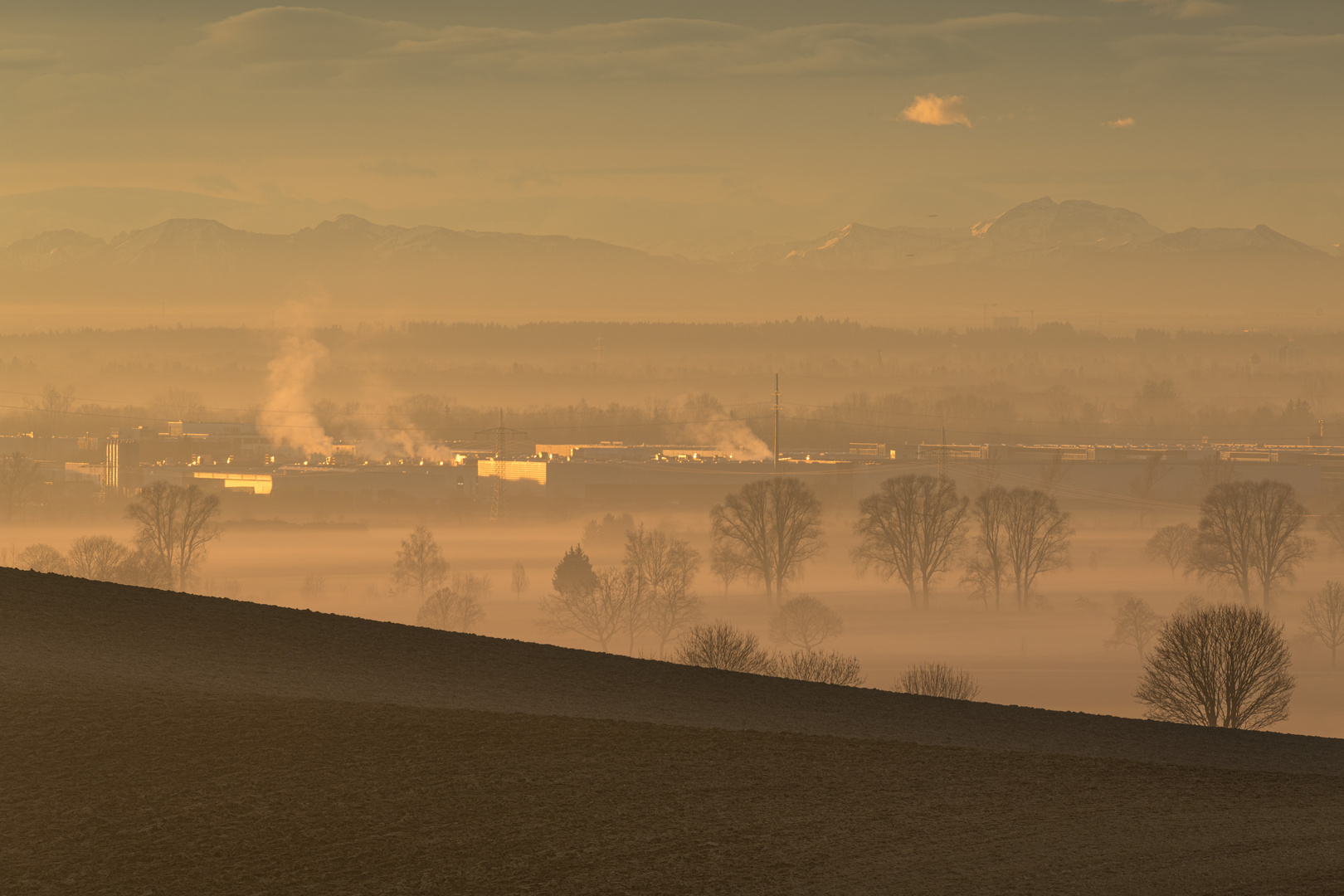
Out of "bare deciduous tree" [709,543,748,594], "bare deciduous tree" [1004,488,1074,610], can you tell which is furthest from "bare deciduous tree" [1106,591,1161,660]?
"bare deciduous tree" [709,543,748,594]

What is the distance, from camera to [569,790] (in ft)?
77.6

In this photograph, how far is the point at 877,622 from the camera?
112 m

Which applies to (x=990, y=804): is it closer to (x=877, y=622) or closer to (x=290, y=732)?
(x=290, y=732)

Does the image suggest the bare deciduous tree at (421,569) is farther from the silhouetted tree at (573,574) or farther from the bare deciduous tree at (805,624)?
the bare deciduous tree at (805,624)

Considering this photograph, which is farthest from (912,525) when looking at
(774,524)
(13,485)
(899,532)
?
(13,485)

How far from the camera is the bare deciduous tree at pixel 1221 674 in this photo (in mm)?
51125

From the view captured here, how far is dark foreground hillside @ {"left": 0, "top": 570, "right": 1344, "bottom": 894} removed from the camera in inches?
762

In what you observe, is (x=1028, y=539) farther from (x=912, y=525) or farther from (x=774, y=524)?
(x=774, y=524)

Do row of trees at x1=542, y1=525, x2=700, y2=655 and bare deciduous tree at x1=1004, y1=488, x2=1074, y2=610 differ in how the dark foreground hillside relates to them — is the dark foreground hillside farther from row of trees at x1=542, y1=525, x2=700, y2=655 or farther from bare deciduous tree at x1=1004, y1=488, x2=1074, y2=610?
bare deciduous tree at x1=1004, y1=488, x2=1074, y2=610

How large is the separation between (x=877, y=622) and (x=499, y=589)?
42.1m

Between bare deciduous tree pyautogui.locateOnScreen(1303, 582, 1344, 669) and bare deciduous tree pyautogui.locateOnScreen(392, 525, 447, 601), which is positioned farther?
bare deciduous tree pyautogui.locateOnScreen(392, 525, 447, 601)

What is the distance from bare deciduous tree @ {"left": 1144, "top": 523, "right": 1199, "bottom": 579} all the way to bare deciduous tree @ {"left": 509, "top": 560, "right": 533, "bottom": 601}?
62928 millimetres

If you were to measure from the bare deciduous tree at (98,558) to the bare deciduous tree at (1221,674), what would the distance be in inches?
2711

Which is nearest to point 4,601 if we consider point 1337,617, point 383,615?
point 383,615
